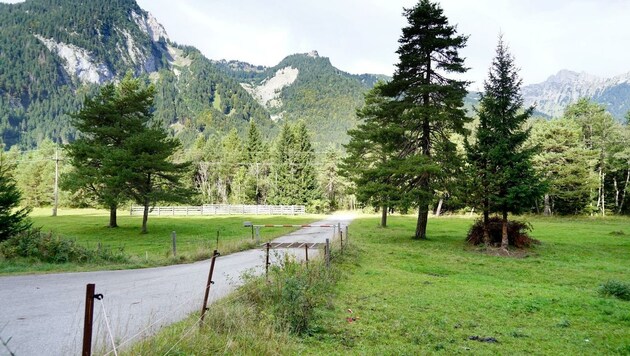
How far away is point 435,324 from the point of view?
8.58m

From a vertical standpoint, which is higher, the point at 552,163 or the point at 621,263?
the point at 552,163

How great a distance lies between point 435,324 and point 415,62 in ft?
69.1

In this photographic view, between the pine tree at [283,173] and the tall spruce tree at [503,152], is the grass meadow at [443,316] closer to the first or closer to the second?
the tall spruce tree at [503,152]

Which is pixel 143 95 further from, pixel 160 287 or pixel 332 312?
pixel 332 312

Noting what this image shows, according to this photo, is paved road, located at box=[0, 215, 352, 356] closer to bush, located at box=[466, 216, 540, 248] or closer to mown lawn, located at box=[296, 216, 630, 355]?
mown lawn, located at box=[296, 216, 630, 355]

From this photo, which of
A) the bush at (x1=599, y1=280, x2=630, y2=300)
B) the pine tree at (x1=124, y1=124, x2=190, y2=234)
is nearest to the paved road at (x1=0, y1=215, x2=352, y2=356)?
the bush at (x1=599, y1=280, x2=630, y2=300)

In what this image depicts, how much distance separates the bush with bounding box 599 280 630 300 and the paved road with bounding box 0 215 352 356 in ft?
37.5

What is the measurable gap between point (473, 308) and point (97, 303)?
9424 millimetres

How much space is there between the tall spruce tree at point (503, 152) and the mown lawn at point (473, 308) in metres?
3.48

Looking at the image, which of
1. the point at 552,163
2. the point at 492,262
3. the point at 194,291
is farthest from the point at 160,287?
the point at 552,163

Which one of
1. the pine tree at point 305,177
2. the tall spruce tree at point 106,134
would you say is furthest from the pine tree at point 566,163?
the tall spruce tree at point 106,134

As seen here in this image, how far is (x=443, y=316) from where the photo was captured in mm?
9266

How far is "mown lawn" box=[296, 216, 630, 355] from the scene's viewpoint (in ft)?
23.8

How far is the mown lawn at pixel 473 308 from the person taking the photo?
7.27m
